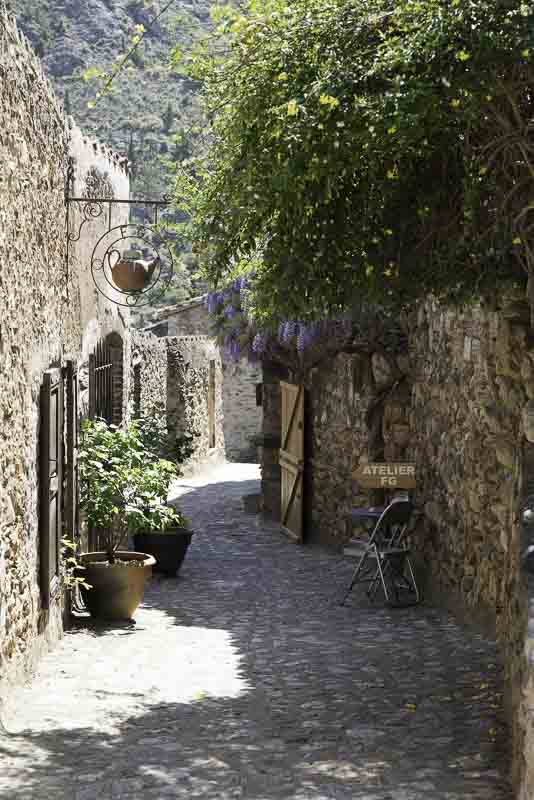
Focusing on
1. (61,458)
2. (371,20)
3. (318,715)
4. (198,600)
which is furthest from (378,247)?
(198,600)

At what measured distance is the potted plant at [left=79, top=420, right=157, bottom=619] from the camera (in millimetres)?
7430

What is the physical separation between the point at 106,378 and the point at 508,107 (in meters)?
5.86

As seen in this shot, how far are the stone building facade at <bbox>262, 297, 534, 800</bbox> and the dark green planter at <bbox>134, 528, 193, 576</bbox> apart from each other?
6.54 feet

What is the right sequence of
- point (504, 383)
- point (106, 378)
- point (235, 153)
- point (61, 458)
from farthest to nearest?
1. point (106, 378)
2. point (61, 458)
3. point (504, 383)
4. point (235, 153)

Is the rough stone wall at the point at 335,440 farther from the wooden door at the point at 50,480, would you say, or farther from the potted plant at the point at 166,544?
the wooden door at the point at 50,480

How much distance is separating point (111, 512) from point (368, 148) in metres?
4.04

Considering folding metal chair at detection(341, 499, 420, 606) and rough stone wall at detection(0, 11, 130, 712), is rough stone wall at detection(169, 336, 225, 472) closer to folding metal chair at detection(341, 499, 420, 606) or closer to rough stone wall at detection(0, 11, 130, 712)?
folding metal chair at detection(341, 499, 420, 606)

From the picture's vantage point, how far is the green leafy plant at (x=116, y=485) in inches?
307

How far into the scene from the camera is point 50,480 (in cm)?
639

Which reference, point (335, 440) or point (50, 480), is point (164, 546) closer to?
point (335, 440)

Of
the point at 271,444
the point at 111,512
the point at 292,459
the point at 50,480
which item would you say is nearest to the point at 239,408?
the point at 271,444

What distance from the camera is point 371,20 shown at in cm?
460

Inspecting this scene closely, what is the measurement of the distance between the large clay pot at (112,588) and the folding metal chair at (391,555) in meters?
1.82

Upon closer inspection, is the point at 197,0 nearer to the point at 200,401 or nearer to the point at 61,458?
the point at 200,401
